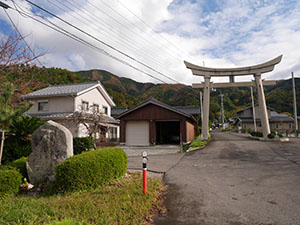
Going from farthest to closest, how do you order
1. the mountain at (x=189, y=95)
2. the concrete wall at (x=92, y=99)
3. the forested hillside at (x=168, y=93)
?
the mountain at (x=189, y=95), the forested hillside at (x=168, y=93), the concrete wall at (x=92, y=99)

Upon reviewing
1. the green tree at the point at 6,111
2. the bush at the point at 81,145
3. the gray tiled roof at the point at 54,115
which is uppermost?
the gray tiled roof at the point at 54,115

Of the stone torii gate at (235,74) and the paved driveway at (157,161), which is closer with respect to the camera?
the paved driveway at (157,161)

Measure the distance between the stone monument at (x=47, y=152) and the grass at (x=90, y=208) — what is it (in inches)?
52.0

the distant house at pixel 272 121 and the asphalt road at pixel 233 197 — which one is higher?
the distant house at pixel 272 121

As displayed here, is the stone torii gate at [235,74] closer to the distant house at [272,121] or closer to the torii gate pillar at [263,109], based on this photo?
the torii gate pillar at [263,109]

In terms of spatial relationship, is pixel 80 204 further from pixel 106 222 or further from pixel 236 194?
pixel 236 194

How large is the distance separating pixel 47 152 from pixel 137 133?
13888 mm

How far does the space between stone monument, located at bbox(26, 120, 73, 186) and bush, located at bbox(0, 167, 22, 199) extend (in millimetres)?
613

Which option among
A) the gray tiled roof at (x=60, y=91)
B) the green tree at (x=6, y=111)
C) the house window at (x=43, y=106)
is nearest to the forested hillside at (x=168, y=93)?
the green tree at (x=6, y=111)

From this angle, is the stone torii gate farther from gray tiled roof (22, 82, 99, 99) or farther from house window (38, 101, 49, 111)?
house window (38, 101, 49, 111)

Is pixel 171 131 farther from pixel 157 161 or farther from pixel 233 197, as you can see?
pixel 233 197

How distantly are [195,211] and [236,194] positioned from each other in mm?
1517

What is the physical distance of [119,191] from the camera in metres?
5.03

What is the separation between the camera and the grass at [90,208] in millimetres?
3471
